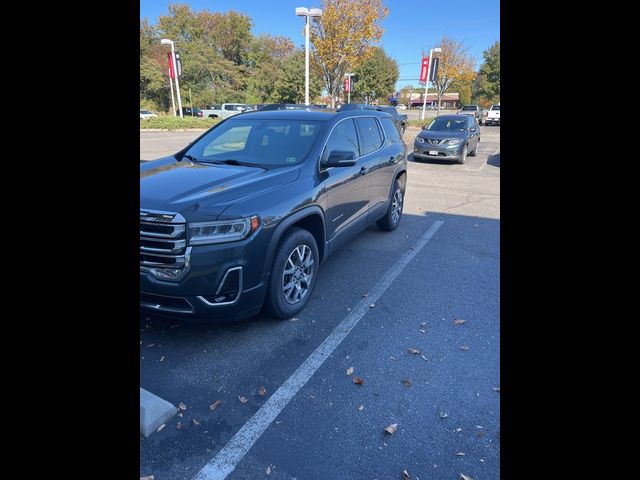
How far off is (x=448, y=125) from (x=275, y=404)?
14.6m

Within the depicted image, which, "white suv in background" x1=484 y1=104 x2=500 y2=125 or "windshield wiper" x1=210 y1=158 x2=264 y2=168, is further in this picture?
"white suv in background" x1=484 y1=104 x2=500 y2=125

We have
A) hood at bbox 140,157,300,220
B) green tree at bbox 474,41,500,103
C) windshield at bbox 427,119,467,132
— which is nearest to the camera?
hood at bbox 140,157,300,220

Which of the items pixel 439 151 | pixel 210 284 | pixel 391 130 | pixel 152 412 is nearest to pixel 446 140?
pixel 439 151

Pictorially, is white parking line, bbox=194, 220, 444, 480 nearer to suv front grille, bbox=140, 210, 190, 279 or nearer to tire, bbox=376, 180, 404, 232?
suv front grille, bbox=140, 210, 190, 279

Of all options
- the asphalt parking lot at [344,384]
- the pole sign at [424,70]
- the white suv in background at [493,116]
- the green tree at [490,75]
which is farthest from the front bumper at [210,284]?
the green tree at [490,75]

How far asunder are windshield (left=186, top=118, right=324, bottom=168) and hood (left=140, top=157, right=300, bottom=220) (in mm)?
260

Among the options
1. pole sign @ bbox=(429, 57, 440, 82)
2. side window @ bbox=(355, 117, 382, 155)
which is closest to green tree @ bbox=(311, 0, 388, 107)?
pole sign @ bbox=(429, 57, 440, 82)

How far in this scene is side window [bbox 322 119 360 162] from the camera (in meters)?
4.20

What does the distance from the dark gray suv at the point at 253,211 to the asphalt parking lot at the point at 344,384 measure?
0.40 meters

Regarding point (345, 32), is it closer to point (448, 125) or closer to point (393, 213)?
point (448, 125)

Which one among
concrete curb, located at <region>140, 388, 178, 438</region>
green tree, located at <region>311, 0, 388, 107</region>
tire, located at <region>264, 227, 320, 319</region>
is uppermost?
green tree, located at <region>311, 0, 388, 107</region>

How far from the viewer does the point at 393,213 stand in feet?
20.9

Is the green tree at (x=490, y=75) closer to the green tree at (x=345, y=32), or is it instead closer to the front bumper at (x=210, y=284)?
the green tree at (x=345, y=32)
